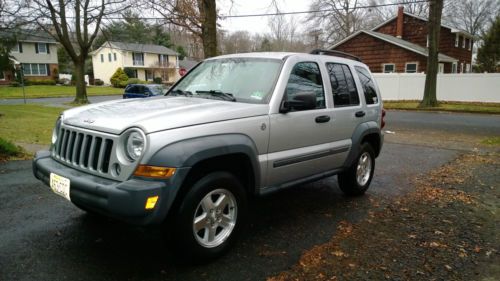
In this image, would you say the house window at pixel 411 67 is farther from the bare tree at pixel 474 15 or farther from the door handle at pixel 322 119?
the bare tree at pixel 474 15

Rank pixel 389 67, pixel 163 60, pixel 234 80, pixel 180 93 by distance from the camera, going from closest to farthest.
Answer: pixel 234 80 < pixel 180 93 < pixel 389 67 < pixel 163 60

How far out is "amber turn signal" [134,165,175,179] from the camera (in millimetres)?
2881

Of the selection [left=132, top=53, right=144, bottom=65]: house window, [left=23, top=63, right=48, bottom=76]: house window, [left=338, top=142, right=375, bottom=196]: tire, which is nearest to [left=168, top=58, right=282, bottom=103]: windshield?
[left=338, top=142, right=375, bottom=196]: tire

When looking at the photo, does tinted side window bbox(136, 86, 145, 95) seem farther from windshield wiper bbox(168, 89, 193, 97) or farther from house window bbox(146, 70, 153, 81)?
house window bbox(146, 70, 153, 81)

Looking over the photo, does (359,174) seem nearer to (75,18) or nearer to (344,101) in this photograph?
(344,101)

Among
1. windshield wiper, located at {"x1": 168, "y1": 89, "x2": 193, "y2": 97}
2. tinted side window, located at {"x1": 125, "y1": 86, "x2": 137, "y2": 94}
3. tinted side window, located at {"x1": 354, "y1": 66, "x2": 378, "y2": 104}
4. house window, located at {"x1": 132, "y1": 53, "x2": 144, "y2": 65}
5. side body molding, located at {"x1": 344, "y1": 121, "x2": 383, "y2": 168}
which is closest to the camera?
windshield wiper, located at {"x1": 168, "y1": 89, "x2": 193, "y2": 97}

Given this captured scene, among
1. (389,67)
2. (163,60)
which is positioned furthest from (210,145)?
(163,60)

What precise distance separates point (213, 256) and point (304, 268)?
0.80m

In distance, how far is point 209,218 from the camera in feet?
11.0

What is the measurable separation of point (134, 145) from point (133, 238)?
131 cm

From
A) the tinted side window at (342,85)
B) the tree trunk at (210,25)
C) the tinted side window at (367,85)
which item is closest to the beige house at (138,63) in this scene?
the tree trunk at (210,25)

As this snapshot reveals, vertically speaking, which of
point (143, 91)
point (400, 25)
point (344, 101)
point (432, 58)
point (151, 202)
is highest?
point (400, 25)

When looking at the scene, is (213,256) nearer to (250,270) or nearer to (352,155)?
(250,270)

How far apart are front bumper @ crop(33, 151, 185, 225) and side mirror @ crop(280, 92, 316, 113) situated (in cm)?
143
